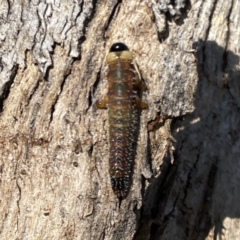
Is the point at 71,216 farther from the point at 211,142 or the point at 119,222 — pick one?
the point at 211,142

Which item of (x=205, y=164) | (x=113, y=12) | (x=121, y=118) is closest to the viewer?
(x=121, y=118)

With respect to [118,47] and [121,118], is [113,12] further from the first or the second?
[121,118]

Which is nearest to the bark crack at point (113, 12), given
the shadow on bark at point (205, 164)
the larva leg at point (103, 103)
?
the larva leg at point (103, 103)

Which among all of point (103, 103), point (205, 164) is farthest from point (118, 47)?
point (205, 164)

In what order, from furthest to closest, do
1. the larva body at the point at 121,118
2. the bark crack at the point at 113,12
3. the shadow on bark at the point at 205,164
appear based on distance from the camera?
the shadow on bark at the point at 205,164 < the bark crack at the point at 113,12 < the larva body at the point at 121,118

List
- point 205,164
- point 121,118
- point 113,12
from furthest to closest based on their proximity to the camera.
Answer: point 205,164 < point 113,12 < point 121,118

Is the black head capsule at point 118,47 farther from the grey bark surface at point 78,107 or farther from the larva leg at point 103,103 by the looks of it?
the larva leg at point 103,103

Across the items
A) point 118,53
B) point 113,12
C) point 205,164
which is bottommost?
point 205,164
